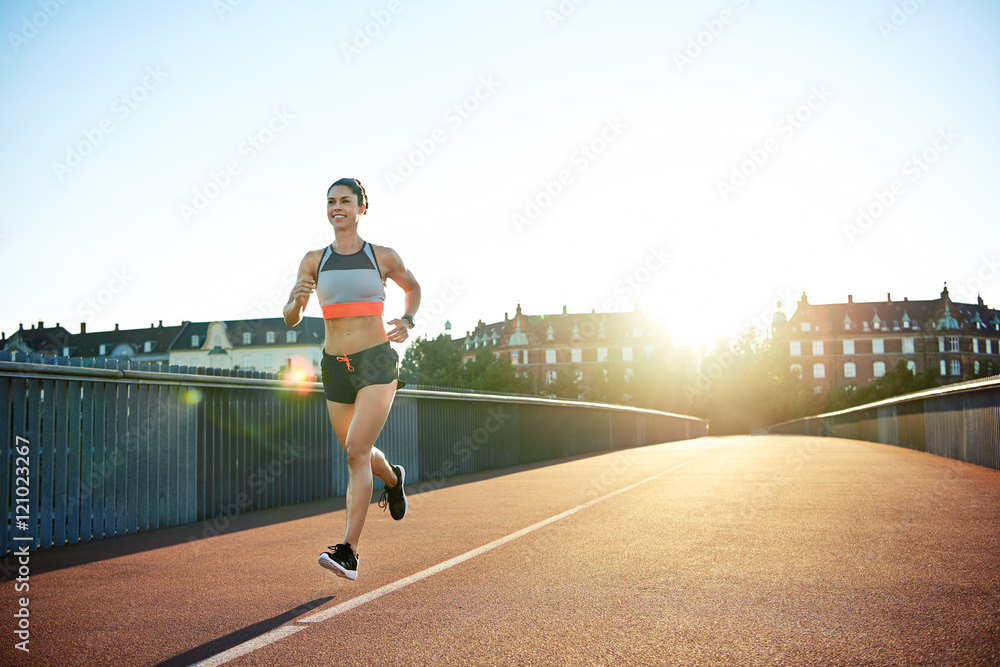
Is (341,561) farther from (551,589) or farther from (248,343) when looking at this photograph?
(248,343)

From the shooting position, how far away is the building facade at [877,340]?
372ft

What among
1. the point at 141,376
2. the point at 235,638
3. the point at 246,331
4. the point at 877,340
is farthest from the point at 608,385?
the point at 235,638

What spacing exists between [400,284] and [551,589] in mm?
2020

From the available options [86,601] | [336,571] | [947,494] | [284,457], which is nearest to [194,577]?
[86,601]

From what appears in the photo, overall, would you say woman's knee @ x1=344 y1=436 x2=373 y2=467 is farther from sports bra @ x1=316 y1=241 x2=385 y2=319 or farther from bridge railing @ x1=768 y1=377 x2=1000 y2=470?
bridge railing @ x1=768 y1=377 x2=1000 y2=470

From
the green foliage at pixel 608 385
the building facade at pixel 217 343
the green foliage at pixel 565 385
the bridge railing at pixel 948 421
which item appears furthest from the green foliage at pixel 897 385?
the building facade at pixel 217 343

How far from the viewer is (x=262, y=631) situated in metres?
3.83

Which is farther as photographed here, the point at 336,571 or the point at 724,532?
the point at 724,532

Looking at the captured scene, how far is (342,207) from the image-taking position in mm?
5031

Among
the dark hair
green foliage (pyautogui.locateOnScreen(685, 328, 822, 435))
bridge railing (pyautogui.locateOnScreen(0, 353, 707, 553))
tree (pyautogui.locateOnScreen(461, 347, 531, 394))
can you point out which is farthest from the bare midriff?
green foliage (pyautogui.locateOnScreen(685, 328, 822, 435))

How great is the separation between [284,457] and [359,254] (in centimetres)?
584

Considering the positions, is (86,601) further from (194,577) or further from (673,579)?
(673,579)

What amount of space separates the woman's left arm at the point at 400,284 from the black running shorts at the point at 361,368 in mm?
102

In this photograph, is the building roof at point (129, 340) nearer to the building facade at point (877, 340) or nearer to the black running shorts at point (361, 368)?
the building facade at point (877, 340)
